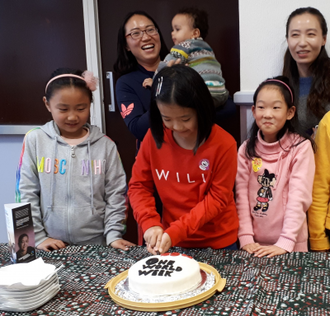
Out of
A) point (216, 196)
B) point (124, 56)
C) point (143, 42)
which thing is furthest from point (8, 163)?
point (216, 196)

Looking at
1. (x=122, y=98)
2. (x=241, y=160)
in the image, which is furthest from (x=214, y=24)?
(x=241, y=160)

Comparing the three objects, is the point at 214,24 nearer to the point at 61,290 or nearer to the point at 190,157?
the point at 190,157

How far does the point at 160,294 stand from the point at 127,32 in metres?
1.38

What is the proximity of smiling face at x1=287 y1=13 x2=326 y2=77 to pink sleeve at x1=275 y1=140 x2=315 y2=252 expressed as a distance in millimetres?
440

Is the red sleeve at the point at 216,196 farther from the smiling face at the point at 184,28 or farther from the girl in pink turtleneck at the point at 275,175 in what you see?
the smiling face at the point at 184,28

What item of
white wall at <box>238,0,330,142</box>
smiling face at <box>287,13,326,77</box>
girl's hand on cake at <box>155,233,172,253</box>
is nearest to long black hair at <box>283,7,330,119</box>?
smiling face at <box>287,13,326,77</box>

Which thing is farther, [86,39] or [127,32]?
[86,39]

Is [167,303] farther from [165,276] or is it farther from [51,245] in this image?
[51,245]

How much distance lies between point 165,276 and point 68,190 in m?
0.76

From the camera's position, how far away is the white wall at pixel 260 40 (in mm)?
1973

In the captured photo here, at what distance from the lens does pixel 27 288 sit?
3.36 feet

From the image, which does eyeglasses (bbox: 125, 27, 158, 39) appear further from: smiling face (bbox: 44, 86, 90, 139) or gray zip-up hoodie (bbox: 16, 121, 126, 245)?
gray zip-up hoodie (bbox: 16, 121, 126, 245)

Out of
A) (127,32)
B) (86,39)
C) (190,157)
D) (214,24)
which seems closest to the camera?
(190,157)

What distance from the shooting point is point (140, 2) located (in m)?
2.65
